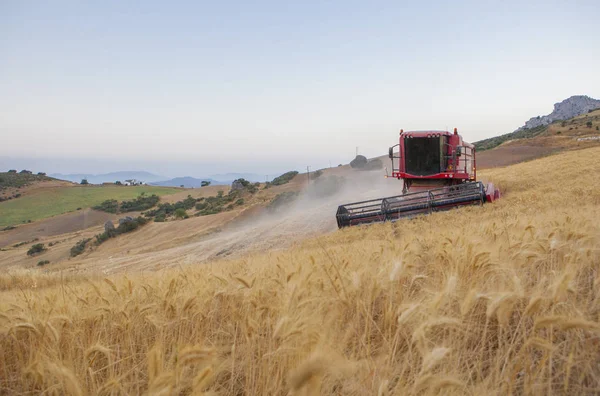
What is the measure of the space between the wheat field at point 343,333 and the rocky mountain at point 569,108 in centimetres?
14981

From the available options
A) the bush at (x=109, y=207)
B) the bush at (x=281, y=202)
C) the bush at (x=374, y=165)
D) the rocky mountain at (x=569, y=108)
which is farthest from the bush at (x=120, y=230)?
the rocky mountain at (x=569, y=108)

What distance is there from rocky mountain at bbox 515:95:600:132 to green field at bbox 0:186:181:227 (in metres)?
131

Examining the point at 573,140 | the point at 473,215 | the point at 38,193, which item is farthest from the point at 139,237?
the point at 38,193

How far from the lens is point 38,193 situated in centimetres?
8219

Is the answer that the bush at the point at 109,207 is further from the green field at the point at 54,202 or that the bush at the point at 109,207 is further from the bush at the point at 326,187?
the bush at the point at 326,187

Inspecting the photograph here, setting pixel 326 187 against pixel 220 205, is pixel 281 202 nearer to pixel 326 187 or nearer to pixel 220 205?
pixel 326 187

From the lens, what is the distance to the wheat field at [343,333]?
1.72 m

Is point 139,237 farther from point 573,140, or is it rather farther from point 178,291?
point 573,140

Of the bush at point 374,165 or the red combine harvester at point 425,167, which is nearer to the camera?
the red combine harvester at point 425,167

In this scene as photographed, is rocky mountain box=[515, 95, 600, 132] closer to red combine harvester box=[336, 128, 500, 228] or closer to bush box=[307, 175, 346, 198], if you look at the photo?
bush box=[307, 175, 346, 198]

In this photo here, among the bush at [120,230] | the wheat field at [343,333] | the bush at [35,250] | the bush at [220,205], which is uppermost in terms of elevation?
the wheat field at [343,333]

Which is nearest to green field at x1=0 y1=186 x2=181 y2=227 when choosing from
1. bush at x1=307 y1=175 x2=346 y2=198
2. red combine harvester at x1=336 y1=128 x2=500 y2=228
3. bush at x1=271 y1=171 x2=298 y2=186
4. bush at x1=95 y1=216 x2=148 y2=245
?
bush at x1=271 y1=171 x2=298 y2=186

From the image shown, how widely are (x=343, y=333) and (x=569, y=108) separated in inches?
6581

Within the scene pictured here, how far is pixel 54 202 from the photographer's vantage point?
75.9 metres
